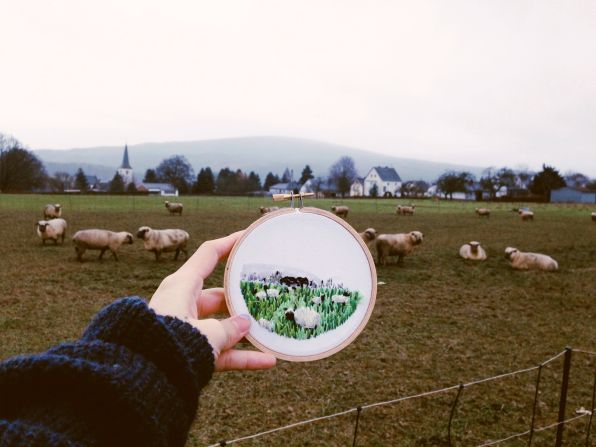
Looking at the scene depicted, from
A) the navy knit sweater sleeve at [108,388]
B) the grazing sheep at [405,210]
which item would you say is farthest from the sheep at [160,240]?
the grazing sheep at [405,210]

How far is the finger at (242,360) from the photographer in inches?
81.4

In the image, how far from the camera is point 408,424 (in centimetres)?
623

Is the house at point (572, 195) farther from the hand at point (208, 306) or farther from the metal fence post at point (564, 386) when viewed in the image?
the hand at point (208, 306)

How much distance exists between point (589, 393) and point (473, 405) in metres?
2.14

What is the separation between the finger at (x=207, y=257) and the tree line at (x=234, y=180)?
2814 inches

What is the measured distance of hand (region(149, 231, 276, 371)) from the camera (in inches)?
73.4

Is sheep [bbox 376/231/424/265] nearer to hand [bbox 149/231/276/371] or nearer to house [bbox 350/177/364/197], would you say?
hand [bbox 149/231/276/371]

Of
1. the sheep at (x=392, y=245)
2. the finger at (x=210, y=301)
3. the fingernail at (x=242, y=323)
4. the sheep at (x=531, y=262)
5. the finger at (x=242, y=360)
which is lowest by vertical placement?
the sheep at (x=531, y=262)

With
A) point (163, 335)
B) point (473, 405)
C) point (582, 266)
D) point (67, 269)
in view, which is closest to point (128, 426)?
point (163, 335)

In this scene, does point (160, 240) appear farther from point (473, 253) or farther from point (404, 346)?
point (473, 253)

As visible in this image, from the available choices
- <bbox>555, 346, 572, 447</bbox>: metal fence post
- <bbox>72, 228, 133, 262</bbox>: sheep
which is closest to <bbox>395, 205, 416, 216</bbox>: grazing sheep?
<bbox>72, 228, 133, 262</bbox>: sheep

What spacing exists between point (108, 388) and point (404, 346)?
27.4 ft

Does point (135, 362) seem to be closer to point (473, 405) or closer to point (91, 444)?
point (91, 444)

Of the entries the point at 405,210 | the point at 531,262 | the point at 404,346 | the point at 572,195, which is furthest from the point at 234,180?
the point at 404,346
